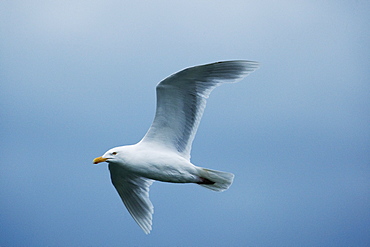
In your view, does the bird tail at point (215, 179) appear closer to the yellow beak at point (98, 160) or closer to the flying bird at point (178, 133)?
the flying bird at point (178, 133)

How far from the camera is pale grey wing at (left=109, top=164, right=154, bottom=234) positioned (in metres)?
6.75

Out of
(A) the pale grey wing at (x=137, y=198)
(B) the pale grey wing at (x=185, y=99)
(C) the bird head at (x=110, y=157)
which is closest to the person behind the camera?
(B) the pale grey wing at (x=185, y=99)

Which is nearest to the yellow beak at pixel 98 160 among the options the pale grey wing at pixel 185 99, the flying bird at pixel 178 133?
the flying bird at pixel 178 133

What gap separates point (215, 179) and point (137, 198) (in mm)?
1357

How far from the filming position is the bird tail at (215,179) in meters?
5.96

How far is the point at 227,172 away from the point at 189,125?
77cm

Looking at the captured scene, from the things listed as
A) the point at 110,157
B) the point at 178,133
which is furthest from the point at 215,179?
the point at 110,157

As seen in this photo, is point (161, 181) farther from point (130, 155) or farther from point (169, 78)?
point (169, 78)

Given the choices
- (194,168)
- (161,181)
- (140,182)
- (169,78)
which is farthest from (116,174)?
(169,78)

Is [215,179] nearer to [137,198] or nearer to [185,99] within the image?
[185,99]

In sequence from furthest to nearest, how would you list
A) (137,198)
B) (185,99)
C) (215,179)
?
(137,198) → (215,179) → (185,99)

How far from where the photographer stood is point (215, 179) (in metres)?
6.02

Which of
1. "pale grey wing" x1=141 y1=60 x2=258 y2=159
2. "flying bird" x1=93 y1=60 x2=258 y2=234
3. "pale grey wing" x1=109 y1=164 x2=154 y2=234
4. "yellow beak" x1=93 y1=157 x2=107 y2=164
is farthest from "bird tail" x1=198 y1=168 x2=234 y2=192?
"yellow beak" x1=93 y1=157 x2=107 y2=164

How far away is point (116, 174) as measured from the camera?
662 centimetres
